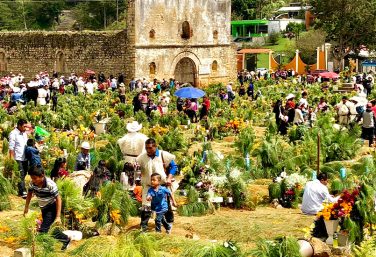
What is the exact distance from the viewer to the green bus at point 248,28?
212 feet

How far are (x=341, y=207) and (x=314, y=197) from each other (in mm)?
1526

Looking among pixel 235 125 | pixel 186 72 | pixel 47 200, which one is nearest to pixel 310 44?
pixel 186 72

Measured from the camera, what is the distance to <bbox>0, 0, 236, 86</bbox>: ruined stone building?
34656 mm

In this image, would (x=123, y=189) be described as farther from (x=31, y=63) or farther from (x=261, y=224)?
(x=31, y=63)

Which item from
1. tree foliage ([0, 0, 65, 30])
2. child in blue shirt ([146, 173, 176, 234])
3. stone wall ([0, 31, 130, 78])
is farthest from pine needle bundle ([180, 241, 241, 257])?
tree foliage ([0, 0, 65, 30])

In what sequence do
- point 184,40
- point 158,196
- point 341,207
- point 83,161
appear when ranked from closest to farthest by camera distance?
point 341,207, point 158,196, point 83,161, point 184,40

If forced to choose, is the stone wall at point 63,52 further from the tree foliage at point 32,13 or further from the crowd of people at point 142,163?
the tree foliage at point 32,13

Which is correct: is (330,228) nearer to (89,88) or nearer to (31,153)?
(31,153)

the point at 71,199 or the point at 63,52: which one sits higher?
the point at 63,52

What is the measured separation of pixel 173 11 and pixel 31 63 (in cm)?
776

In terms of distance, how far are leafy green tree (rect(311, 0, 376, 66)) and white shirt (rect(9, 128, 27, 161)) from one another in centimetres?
3308

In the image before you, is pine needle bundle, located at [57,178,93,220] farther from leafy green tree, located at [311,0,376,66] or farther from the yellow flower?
leafy green tree, located at [311,0,376,66]

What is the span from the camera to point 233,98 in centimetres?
2872

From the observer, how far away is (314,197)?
35.8ft
